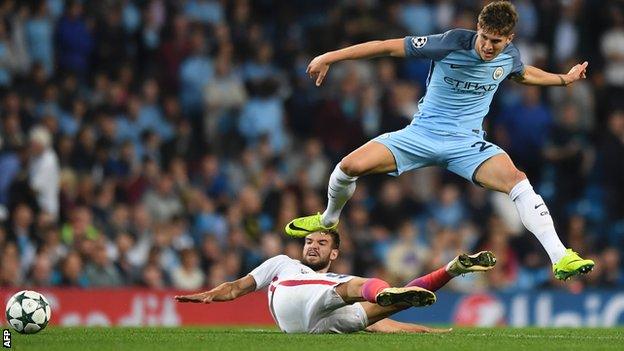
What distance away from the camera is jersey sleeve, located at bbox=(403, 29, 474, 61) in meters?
10.5

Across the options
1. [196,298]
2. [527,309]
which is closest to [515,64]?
[196,298]

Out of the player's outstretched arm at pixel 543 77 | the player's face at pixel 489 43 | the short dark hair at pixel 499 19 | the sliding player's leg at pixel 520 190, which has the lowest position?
the sliding player's leg at pixel 520 190

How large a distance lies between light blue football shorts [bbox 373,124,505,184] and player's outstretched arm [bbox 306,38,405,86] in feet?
2.06

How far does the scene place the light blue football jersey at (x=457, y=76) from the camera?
1051 cm

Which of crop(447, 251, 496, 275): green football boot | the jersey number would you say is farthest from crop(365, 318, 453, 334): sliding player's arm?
the jersey number

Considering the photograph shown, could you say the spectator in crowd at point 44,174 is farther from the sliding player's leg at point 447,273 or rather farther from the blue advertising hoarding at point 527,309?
the sliding player's leg at point 447,273

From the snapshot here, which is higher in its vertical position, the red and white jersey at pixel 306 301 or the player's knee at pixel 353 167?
the player's knee at pixel 353 167

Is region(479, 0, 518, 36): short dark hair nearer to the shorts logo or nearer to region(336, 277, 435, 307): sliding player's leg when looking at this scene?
the shorts logo

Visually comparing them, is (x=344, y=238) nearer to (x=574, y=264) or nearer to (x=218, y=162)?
(x=218, y=162)

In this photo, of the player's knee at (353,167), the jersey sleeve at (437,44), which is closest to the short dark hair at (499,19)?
the jersey sleeve at (437,44)

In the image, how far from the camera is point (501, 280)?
1708 centimetres

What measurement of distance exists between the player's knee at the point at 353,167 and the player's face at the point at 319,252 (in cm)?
70

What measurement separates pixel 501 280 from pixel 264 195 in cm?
293

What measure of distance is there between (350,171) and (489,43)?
1.36 metres
